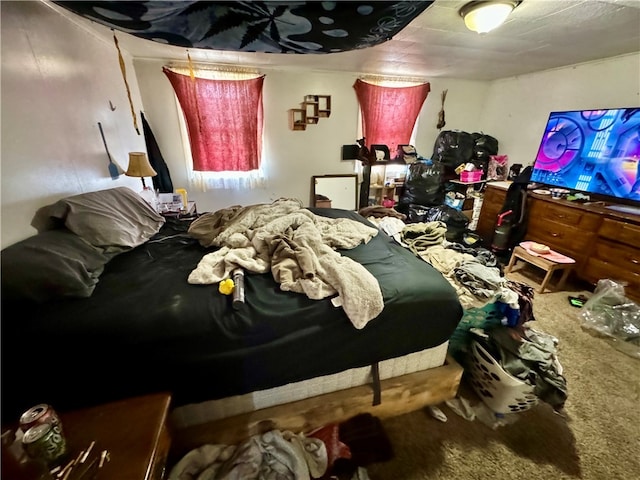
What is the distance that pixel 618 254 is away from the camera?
2166 millimetres

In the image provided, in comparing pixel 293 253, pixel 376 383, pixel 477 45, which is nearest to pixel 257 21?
Answer: pixel 293 253

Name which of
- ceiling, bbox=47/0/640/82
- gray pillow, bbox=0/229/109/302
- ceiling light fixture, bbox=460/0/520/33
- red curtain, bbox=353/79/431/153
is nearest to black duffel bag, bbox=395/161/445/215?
red curtain, bbox=353/79/431/153

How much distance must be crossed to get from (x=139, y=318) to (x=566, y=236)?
3394 mm

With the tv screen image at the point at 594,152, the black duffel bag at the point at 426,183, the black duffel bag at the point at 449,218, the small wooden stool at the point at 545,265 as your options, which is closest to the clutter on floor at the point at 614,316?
the small wooden stool at the point at 545,265

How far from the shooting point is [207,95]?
9.89 feet

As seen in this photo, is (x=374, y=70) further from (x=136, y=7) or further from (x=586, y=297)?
(x=586, y=297)

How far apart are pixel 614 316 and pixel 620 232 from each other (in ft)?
2.26

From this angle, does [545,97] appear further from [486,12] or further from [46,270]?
[46,270]

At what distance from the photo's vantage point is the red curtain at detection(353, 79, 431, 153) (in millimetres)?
3502

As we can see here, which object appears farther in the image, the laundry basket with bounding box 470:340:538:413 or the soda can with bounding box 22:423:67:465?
the laundry basket with bounding box 470:340:538:413

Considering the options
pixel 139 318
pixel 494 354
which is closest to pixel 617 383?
pixel 494 354

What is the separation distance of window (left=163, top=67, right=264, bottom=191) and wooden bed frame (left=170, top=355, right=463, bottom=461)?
2856 millimetres

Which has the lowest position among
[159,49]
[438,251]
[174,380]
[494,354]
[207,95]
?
[494,354]

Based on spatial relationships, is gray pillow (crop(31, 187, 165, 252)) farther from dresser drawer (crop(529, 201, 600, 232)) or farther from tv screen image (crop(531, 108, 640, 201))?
tv screen image (crop(531, 108, 640, 201))
